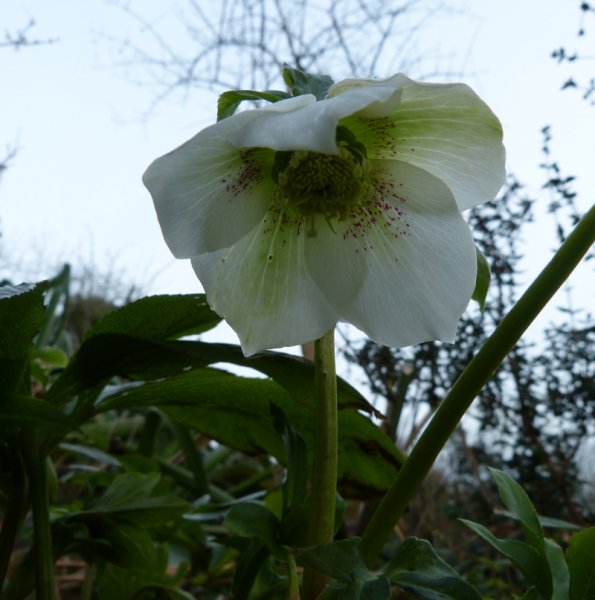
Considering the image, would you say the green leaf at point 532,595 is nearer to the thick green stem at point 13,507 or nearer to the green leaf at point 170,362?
the green leaf at point 170,362

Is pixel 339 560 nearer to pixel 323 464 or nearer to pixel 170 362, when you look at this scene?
pixel 323 464

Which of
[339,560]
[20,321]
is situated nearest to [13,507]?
[20,321]

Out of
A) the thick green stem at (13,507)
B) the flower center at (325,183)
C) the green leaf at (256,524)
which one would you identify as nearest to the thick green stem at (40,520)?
the thick green stem at (13,507)

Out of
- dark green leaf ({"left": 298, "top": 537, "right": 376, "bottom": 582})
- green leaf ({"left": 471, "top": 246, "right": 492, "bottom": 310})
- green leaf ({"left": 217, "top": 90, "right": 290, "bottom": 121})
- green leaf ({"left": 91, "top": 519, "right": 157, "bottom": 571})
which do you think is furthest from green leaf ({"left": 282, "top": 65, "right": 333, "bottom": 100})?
green leaf ({"left": 91, "top": 519, "right": 157, "bottom": 571})

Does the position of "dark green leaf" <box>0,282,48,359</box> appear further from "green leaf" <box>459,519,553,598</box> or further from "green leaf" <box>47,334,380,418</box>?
"green leaf" <box>459,519,553,598</box>

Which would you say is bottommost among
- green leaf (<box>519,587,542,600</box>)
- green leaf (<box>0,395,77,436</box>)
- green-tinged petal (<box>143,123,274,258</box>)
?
green leaf (<box>519,587,542,600</box>)

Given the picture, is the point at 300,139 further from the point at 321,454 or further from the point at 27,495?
the point at 27,495

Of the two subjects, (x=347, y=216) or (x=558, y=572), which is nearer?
(x=558, y=572)

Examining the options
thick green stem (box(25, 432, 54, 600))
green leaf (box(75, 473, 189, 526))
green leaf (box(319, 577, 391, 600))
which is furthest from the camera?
green leaf (box(75, 473, 189, 526))
